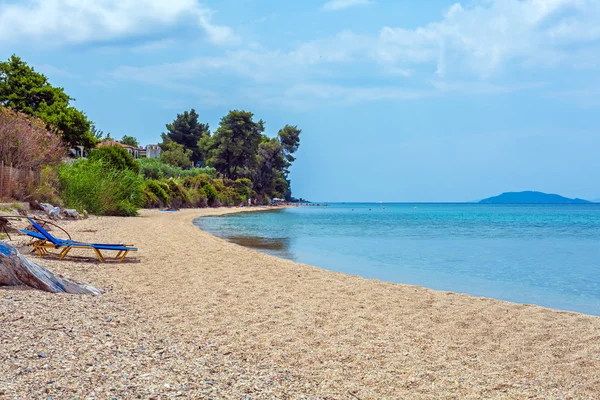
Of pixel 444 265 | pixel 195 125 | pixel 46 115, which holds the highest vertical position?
pixel 195 125

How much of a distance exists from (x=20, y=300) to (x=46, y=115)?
124 feet

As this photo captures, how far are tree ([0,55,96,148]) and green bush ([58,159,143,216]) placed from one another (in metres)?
12.2


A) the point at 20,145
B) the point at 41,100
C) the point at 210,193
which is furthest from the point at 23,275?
the point at 210,193

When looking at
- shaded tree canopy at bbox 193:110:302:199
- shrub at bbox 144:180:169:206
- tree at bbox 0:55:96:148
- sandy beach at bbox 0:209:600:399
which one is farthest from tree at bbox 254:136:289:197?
sandy beach at bbox 0:209:600:399

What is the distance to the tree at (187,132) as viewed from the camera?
9600cm

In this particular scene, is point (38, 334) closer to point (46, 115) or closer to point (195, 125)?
point (46, 115)

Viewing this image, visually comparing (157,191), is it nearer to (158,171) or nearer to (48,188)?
(158,171)

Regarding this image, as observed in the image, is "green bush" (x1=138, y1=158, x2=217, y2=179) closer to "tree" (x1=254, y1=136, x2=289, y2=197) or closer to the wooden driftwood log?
"tree" (x1=254, y1=136, x2=289, y2=197)

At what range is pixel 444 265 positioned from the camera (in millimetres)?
13992

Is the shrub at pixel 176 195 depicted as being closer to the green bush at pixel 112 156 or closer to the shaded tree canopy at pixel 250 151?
the green bush at pixel 112 156

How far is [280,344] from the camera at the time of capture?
4.98 metres

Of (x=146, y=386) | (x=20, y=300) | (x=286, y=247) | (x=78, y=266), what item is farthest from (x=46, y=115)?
(x=146, y=386)

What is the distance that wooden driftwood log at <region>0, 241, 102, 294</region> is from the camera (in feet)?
19.3

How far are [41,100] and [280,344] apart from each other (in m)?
43.8
